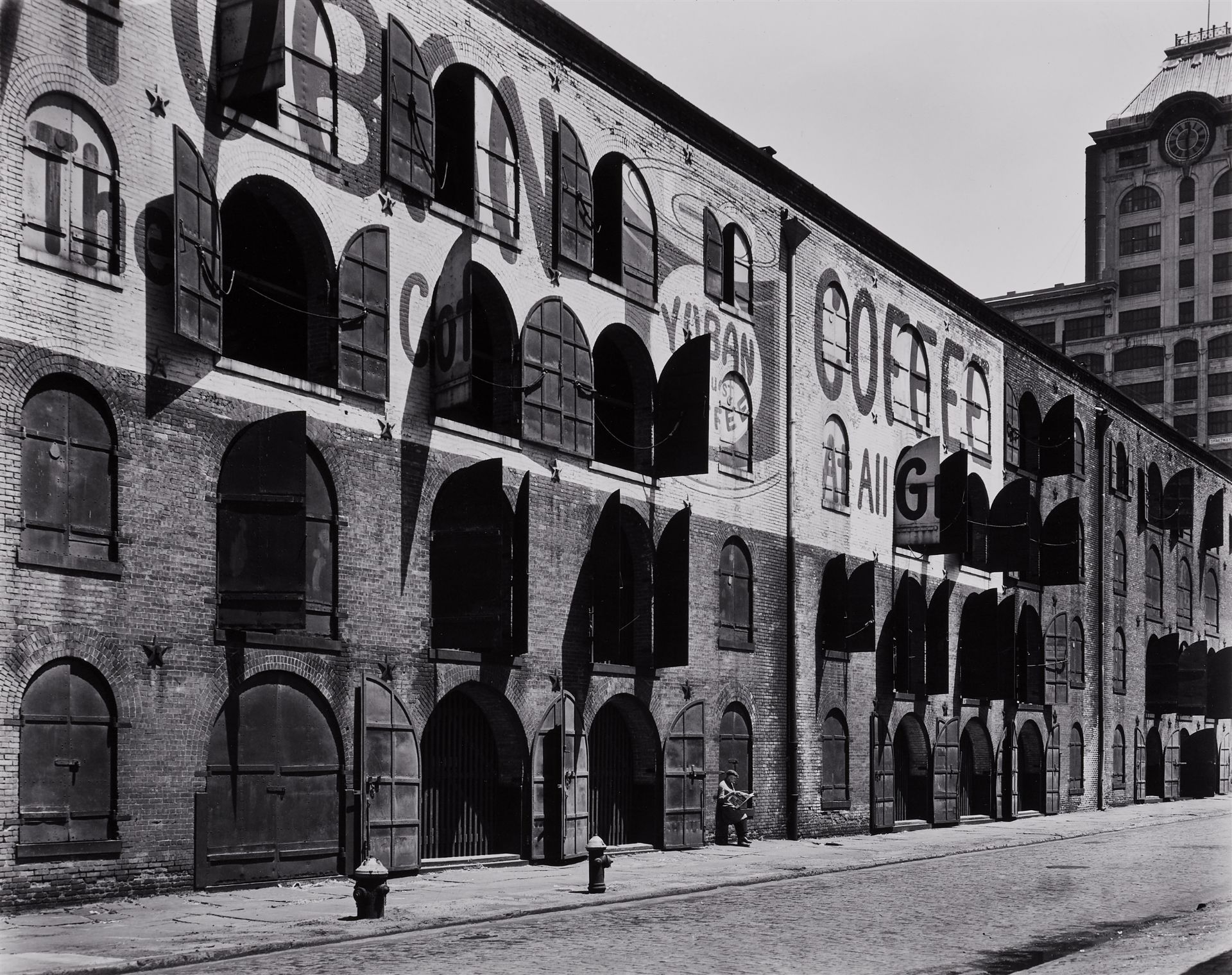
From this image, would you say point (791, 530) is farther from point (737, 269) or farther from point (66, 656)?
point (66, 656)

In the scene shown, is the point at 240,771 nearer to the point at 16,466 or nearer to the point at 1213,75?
the point at 16,466

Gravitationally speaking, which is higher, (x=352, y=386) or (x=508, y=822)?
(x=352, y=386)

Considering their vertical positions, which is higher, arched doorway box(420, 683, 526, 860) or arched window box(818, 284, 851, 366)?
arched window box(818, 284, 851, 366)

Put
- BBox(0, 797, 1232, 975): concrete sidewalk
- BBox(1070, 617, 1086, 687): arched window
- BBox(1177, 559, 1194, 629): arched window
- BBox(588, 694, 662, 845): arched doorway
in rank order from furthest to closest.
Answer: BBox(1177, 559, 1194, 629): arched window → BBox(1070, 617, 1086, 687): arched window → BBox(588, 694, 662, 845): arched doorway → BBox(0, 797, 1232, 975): concrete sidewalk

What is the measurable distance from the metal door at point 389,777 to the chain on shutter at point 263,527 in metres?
2.51

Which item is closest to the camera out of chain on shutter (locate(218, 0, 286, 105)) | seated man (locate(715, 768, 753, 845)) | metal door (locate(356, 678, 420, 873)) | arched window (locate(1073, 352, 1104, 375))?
chain on shutter (locate(218, 0, 286, 105))

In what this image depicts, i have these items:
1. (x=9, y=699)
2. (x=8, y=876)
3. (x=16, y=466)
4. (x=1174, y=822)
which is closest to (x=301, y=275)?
(x=16, y=466)

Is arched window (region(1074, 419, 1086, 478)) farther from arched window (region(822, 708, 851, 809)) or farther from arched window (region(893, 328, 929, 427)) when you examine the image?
arched window (region(822, 708, 851, 809))

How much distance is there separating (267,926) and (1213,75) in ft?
312

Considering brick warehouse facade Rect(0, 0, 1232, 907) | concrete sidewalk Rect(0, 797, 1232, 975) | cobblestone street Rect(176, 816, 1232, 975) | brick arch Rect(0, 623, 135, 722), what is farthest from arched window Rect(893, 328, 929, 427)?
brick arch Rect(0, 623, 135, 722)

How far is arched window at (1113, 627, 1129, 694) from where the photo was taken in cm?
4869

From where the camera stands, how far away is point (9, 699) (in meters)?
15.4

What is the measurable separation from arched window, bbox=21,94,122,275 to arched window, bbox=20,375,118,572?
4.64ft

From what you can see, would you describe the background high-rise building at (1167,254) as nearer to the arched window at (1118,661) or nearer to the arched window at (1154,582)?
the arched window at (1154,582)
